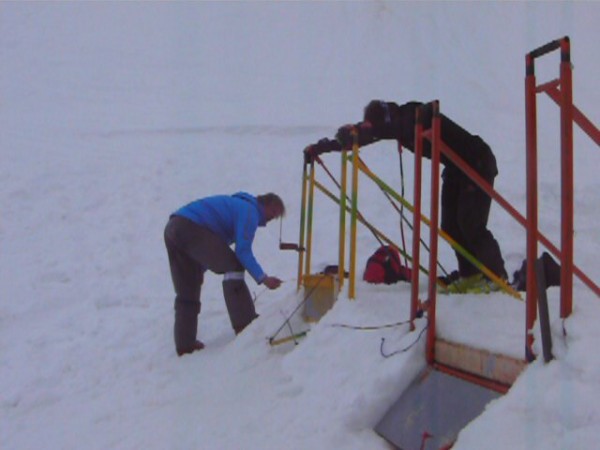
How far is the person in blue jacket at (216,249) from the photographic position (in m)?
4.90

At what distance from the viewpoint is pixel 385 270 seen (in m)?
4.81

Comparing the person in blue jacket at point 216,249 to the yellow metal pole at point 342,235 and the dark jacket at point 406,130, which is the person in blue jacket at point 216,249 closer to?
the yellow metal pole at point 342,235

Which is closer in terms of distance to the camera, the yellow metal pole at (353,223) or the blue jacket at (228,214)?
the yellow metal pole at (353,223)

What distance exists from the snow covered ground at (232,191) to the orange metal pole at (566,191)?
0.10m

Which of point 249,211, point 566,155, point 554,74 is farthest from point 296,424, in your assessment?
point 554,74

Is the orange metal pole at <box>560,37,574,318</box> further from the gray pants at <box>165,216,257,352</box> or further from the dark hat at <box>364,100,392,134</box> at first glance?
the gray pants at <box>165,216,257,352</box>

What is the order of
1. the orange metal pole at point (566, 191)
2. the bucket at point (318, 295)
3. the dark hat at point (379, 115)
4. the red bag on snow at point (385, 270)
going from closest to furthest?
1. the orange metal pole at point (566, 191)
2. the dark hat at point (379, 115)
3. the bucket at point (318, 295)
4. the red bag on snow at point (385, 270)

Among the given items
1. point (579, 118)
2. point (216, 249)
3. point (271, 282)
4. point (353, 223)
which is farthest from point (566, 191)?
point (216, 249)

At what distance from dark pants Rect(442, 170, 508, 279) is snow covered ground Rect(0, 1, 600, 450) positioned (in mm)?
403

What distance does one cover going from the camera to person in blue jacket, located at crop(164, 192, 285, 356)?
193 inches

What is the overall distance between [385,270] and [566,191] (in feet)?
8.07

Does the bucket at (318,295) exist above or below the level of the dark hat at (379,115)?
below

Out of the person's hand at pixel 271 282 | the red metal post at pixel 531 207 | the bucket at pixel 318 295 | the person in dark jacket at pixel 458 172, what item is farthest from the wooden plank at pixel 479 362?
the person's hand at pixel 271 282

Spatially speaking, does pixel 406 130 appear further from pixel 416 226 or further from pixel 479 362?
pixel 479 362
